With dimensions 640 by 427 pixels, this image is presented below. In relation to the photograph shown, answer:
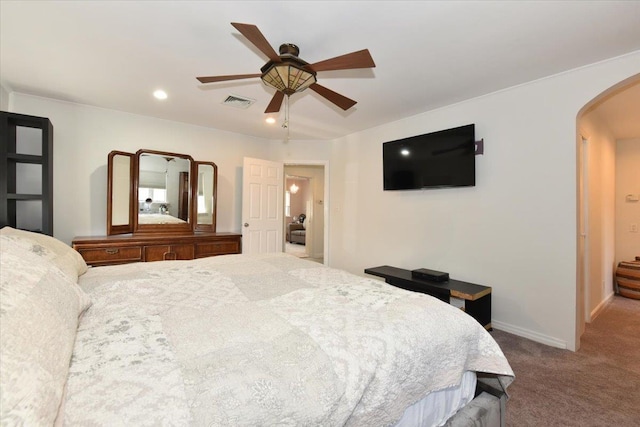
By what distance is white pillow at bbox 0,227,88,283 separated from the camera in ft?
4.46

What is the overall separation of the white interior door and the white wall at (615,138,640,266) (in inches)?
200

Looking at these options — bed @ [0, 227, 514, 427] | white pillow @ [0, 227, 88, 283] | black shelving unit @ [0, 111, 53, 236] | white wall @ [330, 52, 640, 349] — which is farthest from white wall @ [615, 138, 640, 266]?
black shelving unit @ [0, 111, 53, 236]

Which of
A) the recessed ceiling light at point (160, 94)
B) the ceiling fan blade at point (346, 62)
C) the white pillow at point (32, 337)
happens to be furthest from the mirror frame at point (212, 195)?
the white pillow at point (32, 337)

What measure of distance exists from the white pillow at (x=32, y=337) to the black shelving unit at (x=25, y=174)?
7.84ft

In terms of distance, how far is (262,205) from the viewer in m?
4.50

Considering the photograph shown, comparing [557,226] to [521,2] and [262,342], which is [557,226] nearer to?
[521,2]

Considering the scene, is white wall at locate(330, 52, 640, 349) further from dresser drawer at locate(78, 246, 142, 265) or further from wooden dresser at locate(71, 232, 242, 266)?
dresser drawer at locate(78, 246, 142, 265)

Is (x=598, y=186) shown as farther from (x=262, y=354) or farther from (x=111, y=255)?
(x=111, y=255)

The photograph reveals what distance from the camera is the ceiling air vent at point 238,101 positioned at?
3.20 metres

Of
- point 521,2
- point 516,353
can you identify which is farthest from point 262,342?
point 516,353

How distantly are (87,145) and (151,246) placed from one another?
1.42 metres

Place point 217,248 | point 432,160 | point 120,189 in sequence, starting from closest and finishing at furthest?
1. point 432,160
2. point 120,189
3. point 217,248

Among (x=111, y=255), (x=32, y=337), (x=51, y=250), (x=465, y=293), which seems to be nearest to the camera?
(x=32, y=337)

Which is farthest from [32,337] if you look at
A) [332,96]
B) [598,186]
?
[598,186]
